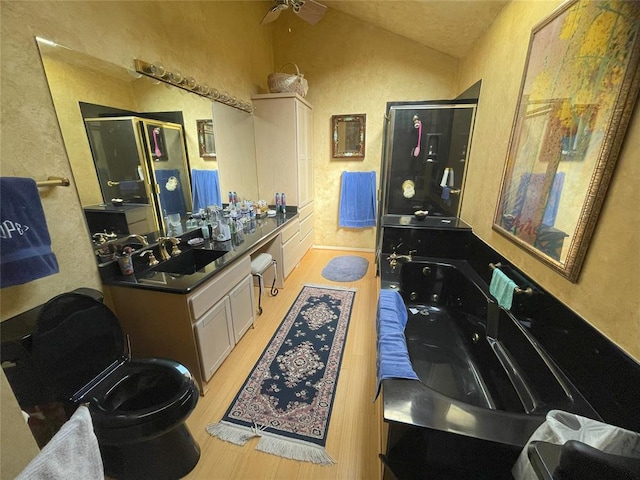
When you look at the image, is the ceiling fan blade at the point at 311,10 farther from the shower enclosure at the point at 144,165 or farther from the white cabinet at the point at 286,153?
the shower enclosure at the point at 144,165

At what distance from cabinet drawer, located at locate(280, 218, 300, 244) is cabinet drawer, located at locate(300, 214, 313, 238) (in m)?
0.16

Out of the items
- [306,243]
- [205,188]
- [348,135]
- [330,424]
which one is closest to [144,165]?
[205,188]

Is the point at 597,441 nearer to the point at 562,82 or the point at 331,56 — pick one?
the point at 562,82

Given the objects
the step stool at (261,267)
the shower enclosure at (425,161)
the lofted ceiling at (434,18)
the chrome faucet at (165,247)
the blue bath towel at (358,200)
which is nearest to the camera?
the chrome faucet at (165,247)

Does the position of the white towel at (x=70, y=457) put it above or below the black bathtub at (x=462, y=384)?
above

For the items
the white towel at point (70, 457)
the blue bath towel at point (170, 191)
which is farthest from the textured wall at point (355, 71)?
the white towel at point (70, 457)

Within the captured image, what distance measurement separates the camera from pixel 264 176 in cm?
323

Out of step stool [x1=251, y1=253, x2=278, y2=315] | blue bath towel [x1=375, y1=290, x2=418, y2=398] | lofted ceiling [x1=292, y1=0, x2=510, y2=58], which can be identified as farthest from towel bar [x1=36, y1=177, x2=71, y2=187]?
lofted ceiling [x1=292, y1=0, x2=510, y2=58]

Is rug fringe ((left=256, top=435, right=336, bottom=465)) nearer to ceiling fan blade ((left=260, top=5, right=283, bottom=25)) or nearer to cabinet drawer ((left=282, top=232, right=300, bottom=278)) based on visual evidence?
cabinet drawer ((left=282, top=232, right=300, bottom=278))

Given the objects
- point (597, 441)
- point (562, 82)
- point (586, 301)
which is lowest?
point (597, 441)

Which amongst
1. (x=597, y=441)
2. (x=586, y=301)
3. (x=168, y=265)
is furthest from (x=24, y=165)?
(x=586, y=301)

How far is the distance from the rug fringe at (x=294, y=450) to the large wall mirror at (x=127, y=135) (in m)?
1.53

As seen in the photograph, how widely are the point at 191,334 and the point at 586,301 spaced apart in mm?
1931

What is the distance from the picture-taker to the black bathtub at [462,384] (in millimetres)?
945
